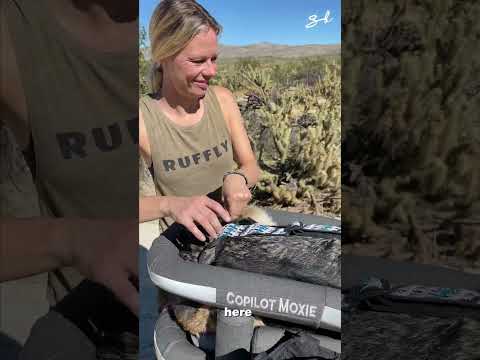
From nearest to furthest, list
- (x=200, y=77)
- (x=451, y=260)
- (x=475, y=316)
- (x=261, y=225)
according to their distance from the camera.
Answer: (x=200, y=77) → (x=261, y=225) → (x=475, y=316) → (x=451, y=260)

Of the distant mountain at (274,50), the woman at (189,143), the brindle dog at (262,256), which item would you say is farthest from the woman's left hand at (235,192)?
the distant mountain at (274,50)

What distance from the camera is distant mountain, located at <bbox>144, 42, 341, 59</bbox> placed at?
178 centimetres

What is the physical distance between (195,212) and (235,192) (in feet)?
0.50

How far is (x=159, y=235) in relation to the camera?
6.10 ft

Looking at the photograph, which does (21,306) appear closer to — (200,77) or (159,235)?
(159,235)

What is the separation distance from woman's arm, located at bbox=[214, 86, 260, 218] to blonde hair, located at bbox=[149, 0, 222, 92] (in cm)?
20

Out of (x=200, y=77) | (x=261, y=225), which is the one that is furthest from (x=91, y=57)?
(x=261, y=225)

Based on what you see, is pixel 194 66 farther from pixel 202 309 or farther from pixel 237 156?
pixel 202 309

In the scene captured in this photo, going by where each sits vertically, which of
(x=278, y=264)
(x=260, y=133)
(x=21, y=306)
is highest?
(x=260, y=133)

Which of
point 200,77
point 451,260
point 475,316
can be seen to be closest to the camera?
point 200,77

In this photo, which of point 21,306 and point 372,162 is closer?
point 21,306

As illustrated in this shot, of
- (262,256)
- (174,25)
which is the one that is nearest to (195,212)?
(262,256)

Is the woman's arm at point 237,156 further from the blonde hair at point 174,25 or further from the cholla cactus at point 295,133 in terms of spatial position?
the blonde hair at point 174,25

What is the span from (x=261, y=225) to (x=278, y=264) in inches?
6.2
